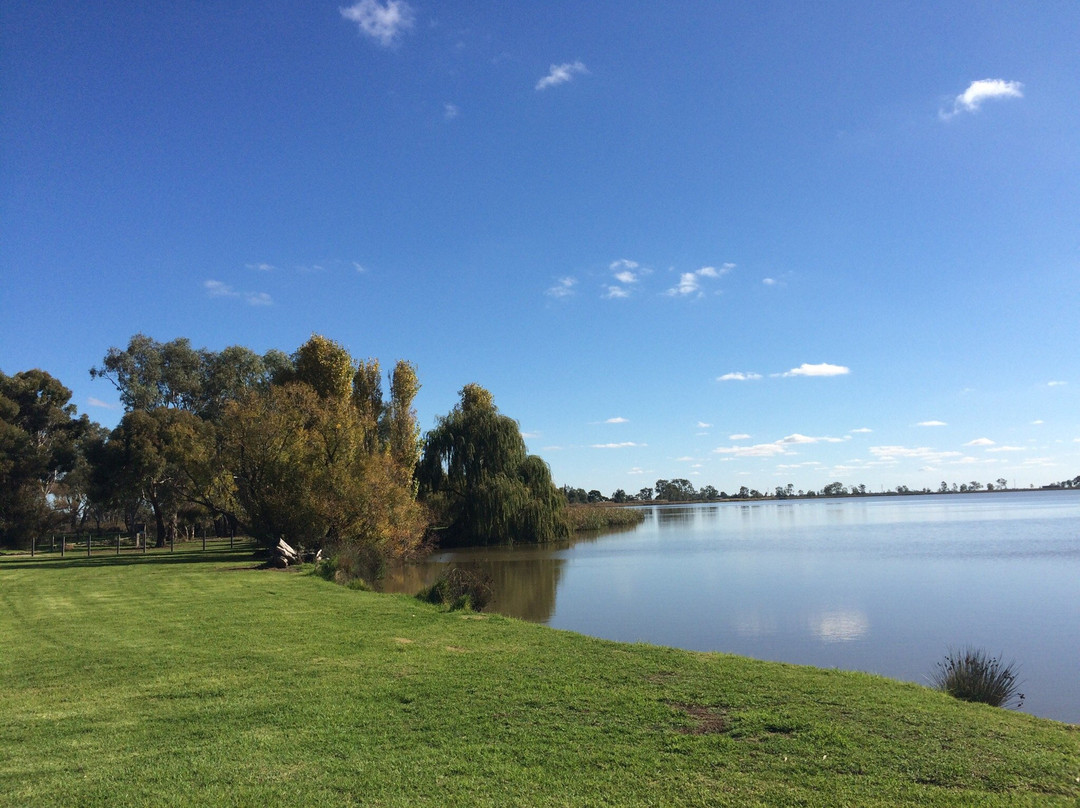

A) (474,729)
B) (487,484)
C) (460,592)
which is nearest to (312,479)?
(460,592)

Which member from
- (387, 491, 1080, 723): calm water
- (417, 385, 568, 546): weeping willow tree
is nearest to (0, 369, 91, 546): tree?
(417, 385, 568, 546): weeping willow tree

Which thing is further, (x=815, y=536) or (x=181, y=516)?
(x=181, y=516)

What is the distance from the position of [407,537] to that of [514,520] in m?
11.3

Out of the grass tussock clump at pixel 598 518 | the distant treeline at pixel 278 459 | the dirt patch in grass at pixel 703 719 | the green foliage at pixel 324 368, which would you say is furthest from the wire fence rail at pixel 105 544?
the dirt patch in grass at pixel 703 719

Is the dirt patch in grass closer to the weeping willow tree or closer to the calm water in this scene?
the calm water

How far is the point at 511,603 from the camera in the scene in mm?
18125

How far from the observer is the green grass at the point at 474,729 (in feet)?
15.9

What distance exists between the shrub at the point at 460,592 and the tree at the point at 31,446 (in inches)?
1220

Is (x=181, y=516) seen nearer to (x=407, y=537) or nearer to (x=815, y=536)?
(x=407, y=537)

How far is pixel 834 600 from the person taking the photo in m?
17.2

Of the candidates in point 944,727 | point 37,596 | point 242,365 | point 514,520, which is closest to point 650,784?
point 944,727

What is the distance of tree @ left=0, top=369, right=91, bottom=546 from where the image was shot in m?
37.0

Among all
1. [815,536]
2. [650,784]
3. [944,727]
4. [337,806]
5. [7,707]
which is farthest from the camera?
Result: [815,536]

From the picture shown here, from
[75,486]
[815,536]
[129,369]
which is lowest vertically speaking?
[815,536]
